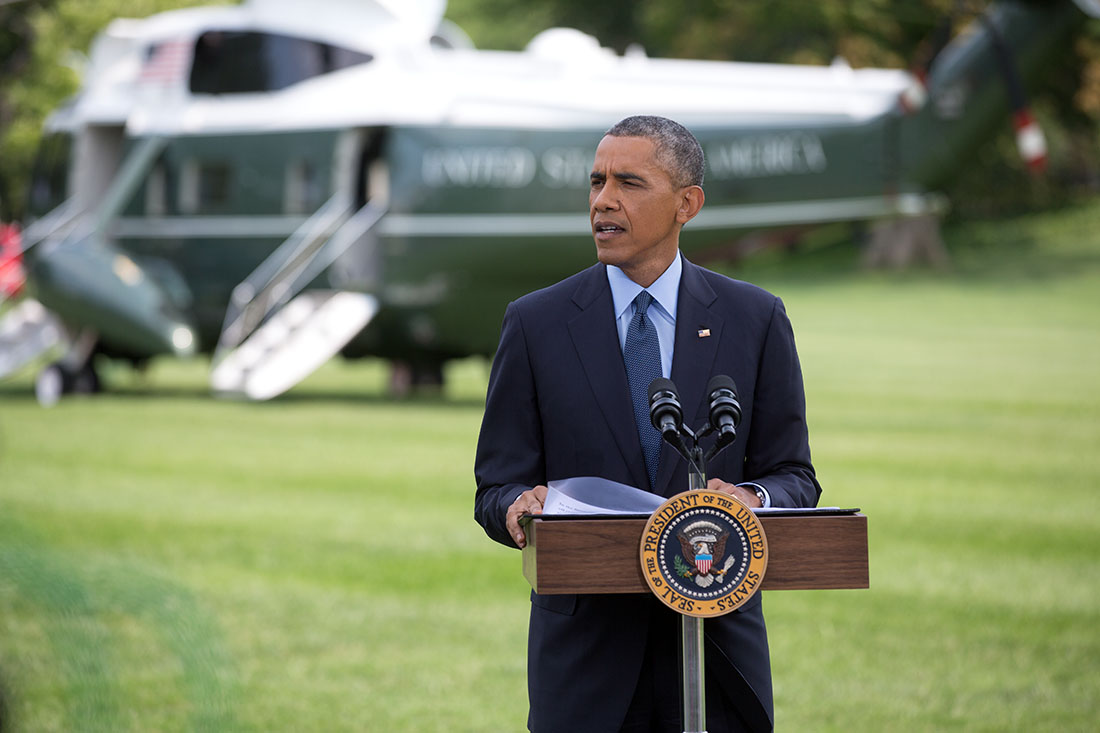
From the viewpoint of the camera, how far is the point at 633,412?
3512mm

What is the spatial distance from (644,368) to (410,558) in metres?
7.80

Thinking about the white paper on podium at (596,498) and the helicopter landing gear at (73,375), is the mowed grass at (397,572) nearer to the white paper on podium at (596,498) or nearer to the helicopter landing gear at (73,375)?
the helicopter landing gear at (73,375)

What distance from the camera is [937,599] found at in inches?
388

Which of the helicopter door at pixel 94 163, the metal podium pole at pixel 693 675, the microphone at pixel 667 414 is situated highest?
the helicopter door at pixel 94 163

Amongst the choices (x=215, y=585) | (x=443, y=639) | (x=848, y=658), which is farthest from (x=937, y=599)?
(x=215, y=585)

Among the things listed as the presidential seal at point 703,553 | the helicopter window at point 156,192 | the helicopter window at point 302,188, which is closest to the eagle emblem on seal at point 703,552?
the presidential seal at point 703,553

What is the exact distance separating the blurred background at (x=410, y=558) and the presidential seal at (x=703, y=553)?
0.87 metres

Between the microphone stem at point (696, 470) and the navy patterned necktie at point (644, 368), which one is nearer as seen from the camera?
the microphone stem at point (696, 470)

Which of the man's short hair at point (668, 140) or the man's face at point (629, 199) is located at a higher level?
the man's short hair at point (668, 140)

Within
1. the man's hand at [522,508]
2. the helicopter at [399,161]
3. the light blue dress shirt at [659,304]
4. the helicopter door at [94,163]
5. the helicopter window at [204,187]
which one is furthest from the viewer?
the helicopter door at [94,163]

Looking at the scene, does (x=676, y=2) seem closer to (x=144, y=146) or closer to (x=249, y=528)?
(x=144, y=146)

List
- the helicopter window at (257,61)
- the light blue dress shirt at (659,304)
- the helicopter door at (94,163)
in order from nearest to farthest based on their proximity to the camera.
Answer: the light blue dress shirt at (659,304)
the helicopter window at (257,61)
the helicopter door at (94,163)

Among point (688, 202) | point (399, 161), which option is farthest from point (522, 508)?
point (399, 161)

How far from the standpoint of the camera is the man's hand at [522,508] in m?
3.30
